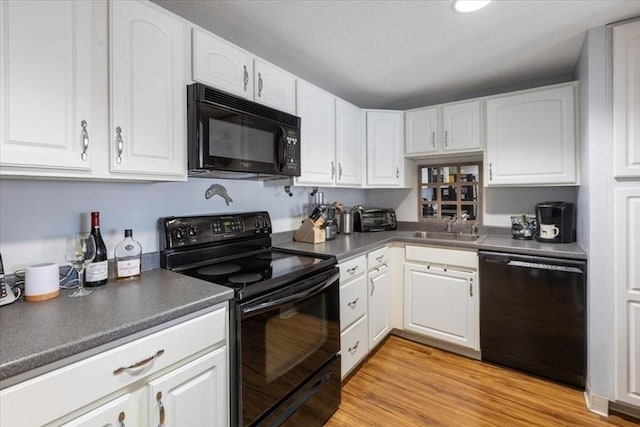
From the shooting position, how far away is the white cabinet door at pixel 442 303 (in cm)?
228

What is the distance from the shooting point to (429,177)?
3070 millimetres

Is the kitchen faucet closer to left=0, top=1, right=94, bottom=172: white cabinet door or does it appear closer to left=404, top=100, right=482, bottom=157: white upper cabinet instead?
left=404, top=100, right=482, bottom=157: white upper cabinet

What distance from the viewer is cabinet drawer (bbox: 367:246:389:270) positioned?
2279 millimetres

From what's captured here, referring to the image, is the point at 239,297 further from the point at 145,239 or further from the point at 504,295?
the point at 504,295

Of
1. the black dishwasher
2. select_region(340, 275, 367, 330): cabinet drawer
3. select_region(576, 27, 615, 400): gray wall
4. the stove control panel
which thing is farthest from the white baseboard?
the stove control panel

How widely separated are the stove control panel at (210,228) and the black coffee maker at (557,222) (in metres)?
2.06

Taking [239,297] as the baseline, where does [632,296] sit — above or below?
below

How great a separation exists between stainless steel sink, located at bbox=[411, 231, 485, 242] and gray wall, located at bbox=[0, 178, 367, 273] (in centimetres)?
168

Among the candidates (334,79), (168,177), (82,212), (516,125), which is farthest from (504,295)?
(82,212)

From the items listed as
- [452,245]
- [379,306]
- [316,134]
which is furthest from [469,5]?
[379,306]

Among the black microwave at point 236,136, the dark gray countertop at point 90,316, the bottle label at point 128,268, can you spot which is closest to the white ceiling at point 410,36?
the black microwave at point 236,136

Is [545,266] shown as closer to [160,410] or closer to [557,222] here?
[557,222]

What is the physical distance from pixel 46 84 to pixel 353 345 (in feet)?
6.77

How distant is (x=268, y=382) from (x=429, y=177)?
249 cm
